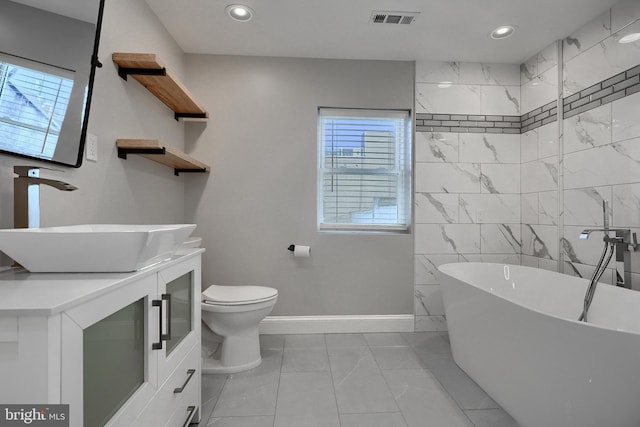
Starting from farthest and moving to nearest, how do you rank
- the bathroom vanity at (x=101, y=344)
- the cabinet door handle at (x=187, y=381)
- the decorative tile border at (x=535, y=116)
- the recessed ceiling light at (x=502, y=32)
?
1. the recessed ceiling light at (x=502, y=32)
2. the decorative tile border at (x=535, y=116)
3. the cabinet door handle at (x=187, y=381)
4. the bathroom vanity at (x=101, y=344)

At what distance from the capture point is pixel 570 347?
122cm

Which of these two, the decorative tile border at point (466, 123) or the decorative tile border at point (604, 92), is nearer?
the decorative tile border at point (604, 92)

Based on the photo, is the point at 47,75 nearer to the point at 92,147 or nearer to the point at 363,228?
the point at 92,147

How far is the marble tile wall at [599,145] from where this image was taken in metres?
1.92

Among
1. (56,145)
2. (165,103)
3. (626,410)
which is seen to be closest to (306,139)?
(165,103)

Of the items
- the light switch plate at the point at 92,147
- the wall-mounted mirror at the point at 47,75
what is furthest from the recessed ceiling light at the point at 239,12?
the light switch plate at the point at 92,147

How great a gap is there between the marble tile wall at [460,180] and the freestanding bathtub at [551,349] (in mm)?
572

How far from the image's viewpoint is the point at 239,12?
6.98ft

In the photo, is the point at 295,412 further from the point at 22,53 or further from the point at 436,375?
the point at 22,53

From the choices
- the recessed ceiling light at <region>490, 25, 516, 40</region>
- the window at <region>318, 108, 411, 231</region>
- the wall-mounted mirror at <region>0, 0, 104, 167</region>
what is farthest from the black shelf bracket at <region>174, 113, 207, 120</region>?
the recessed ceiling light at <region>490, 25, 516, 40</region>

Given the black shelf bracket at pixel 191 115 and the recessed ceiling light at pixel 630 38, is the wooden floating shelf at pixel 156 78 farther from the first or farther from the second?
the recessed ceiling light at pixel 630 38

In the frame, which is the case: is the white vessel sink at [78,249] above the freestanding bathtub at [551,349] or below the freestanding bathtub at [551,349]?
above

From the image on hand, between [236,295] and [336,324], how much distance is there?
1.03m

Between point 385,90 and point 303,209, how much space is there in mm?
1330
